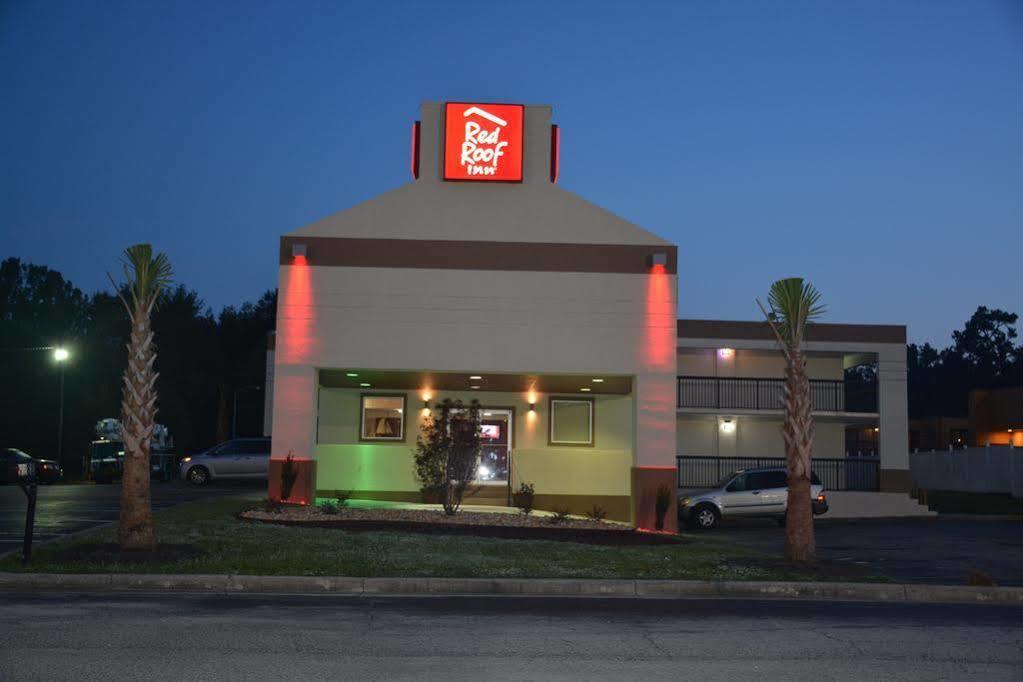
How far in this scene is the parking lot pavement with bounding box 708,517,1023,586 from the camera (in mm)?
16297

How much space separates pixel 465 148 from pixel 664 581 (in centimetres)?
1349

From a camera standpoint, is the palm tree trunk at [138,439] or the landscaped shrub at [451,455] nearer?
the palm tree trunk at [138,439]

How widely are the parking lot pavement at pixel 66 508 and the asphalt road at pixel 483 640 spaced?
6.28 meters

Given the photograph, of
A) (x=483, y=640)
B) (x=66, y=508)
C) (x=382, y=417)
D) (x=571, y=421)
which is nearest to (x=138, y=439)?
(x=483, y=640)

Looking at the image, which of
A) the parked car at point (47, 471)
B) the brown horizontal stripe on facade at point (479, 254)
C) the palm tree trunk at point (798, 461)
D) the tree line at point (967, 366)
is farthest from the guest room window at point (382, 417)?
the tree line at point (967, 366)

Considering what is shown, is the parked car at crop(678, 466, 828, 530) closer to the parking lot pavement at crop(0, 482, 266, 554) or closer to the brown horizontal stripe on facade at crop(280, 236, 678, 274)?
the brown horizontal stripe on facade at crop(280, 236, 678, 274)

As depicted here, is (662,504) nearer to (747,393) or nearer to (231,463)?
(747,393)

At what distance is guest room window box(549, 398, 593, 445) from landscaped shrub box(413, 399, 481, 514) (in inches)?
286

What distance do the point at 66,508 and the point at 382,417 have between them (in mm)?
8995

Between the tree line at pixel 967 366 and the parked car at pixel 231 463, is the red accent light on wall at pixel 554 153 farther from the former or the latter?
the tree line at pixel 967 366

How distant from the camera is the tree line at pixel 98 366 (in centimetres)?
5906

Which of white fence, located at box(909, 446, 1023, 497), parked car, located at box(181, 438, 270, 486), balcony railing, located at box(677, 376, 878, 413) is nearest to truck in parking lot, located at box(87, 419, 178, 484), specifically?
parked car, located at box(181, 438, 270, 486)

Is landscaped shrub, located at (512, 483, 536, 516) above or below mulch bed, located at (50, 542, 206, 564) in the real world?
above

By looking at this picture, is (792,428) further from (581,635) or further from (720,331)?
(720,331)
